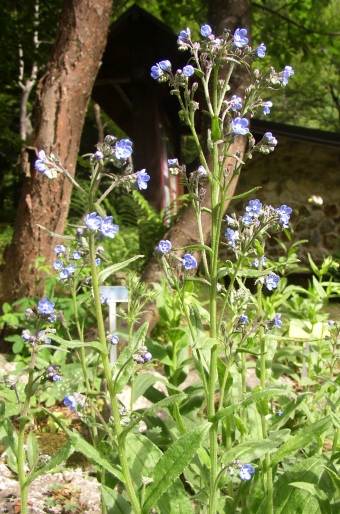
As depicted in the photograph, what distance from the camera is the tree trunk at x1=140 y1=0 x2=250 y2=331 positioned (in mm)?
4238

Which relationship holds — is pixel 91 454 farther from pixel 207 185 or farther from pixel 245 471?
pixel 207 185

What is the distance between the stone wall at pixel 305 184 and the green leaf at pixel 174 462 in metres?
7.79

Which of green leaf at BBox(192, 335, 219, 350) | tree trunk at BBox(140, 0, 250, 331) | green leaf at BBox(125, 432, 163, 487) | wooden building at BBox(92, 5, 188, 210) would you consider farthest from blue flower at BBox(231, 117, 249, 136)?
wooden building at BBox(92, 5, 188, 210)

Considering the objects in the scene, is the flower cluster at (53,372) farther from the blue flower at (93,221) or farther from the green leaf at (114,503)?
the blue flower at (93,221)

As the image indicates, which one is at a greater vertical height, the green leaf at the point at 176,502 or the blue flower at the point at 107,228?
the blue flower at the point at 107,228

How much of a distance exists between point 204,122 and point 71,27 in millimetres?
1387

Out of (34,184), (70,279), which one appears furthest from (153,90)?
(70,279)

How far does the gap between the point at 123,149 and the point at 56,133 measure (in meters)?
3.23

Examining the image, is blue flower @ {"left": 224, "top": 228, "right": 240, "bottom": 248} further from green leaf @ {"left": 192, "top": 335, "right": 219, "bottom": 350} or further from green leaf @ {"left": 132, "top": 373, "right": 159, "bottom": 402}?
green leaf @ {"left": 132, "top": 373, "right": 159, "bottom": 402}

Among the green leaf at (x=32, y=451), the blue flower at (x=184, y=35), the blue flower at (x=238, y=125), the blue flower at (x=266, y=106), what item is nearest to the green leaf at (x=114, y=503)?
the green leaf at (x=32, y=451)

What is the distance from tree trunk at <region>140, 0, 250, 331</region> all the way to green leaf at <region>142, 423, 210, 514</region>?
2.39m

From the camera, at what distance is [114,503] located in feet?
4.87

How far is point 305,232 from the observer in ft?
29.5

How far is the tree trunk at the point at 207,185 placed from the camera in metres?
4.24
